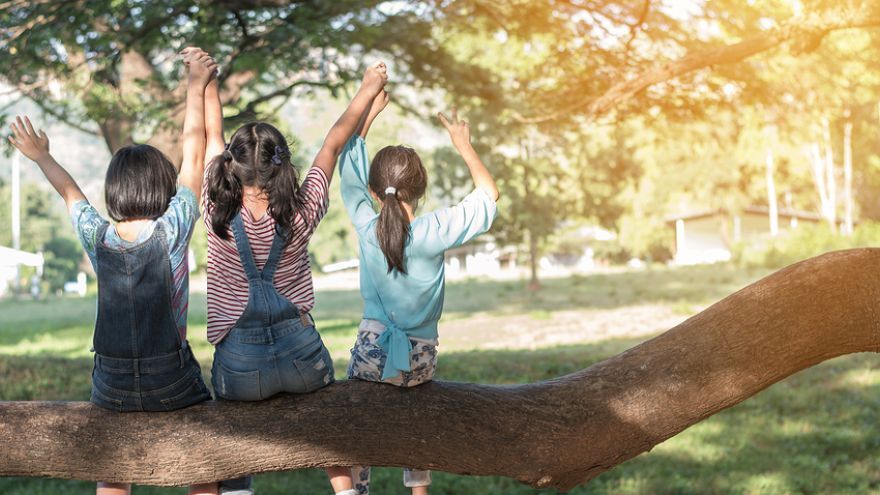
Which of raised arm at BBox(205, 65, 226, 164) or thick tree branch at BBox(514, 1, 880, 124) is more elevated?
thick tree branch at BBox(514, 1, 880, 124)

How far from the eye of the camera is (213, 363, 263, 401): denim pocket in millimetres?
3607

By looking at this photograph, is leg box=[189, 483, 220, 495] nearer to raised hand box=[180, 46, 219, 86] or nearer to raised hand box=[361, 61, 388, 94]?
raised hand box=[180, 46, 219, 86]

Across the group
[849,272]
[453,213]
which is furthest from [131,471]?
[849,272]

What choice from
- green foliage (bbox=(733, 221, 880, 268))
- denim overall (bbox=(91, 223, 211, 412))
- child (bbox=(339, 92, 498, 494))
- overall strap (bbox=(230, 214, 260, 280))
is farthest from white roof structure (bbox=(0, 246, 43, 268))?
overall strap (bbox=(230, 214, 260, 280))

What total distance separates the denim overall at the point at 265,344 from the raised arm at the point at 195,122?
313 millimetres

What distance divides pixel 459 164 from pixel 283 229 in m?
23.0

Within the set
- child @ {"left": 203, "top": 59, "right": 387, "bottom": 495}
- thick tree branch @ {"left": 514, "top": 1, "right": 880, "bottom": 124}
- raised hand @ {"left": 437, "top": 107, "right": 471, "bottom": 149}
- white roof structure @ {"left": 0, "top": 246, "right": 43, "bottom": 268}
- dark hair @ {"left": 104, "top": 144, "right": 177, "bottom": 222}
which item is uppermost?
thick tree branch @ {"left": 514, "top": 1, "right": 880, "bottom": 124}

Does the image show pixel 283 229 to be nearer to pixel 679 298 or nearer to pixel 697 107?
pixel 697 107

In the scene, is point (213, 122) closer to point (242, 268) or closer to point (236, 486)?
point (242, 268)

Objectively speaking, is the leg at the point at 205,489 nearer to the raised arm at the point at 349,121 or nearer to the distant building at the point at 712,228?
the raised arm at the point at 349,121

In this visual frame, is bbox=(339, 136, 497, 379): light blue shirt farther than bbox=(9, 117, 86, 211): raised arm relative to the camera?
Yes

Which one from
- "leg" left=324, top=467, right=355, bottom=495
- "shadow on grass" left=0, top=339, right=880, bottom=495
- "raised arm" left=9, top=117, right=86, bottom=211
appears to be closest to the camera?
"raised arm" left=9, top=117, right=86, bottom=211

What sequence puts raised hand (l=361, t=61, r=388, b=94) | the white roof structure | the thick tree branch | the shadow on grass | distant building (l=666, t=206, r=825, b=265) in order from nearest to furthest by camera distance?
raised hand (l=361, t=61, r=388, b=94), the thick tree branch, the shadow on grass, the white roof structure, distant building (l=666, t=206, r=825, b=265)

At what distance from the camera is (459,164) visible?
26.4 m
